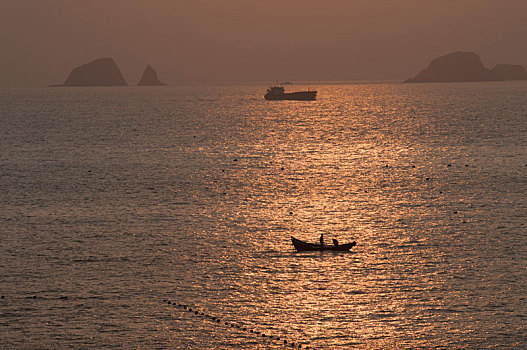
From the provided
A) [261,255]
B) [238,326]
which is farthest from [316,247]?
[238,326]

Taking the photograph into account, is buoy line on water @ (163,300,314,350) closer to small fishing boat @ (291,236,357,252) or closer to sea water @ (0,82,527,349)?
sea water @ (0,82,527,349)

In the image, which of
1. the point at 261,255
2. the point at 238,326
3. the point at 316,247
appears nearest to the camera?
the point at 238,326

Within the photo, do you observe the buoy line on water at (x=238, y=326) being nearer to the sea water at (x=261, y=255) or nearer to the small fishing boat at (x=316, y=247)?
the sea water at (x=261, y=255)

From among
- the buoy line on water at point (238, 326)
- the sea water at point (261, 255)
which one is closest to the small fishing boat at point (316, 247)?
the sea water at point (261, 255)

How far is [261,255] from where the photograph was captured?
55.9 meters

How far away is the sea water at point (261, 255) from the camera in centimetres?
3981

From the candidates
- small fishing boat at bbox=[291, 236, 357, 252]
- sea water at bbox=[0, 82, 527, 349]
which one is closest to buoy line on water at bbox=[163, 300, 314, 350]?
sea water at bbox=[0, 82, 527, 349]

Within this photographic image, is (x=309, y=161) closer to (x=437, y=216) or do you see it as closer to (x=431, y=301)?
(x=437, y=216)

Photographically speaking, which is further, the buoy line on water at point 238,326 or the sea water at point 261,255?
the sea water at point 261,255

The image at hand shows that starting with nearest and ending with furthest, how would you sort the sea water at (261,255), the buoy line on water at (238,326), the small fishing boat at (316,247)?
the buoy line on water at (238,326), the sea water at (261,255), the small fishing boat at (316,247)

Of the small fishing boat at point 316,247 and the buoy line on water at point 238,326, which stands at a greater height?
the small fishing boat at point 316,247

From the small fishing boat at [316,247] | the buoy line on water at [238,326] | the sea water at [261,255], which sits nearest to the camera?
the buoy line on water at [238,326]

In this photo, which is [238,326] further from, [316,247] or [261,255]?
[316,247]

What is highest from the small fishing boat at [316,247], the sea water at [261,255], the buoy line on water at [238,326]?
the small fishing boat at [316,247]
